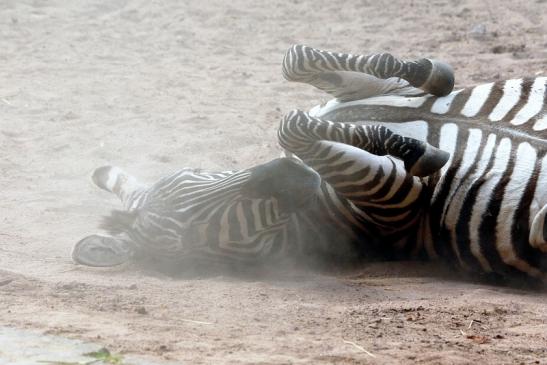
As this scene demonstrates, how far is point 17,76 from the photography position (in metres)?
9.07

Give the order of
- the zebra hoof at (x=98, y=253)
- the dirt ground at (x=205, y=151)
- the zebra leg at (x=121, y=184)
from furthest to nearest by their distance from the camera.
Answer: the zebra leg at (x=121, y=184) → the zebra hoof at (x=98, y=253) → the dirt ground at (x=205, y=151)

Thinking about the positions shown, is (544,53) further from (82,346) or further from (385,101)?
(82,346)

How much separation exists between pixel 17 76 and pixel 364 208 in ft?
16.7

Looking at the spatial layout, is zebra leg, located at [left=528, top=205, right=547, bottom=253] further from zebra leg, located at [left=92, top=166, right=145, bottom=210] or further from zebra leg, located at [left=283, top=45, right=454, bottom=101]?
zebra leg, located at [left=92, top=166, right=145, bottom=210]

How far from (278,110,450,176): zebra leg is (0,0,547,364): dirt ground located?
615mm

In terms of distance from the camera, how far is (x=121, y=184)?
19.2 ft

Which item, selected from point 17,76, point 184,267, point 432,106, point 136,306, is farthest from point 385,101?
point 17,76

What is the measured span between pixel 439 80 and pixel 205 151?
237 centimetres

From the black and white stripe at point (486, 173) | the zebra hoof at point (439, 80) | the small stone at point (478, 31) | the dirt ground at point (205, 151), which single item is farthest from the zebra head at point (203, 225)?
the small stone at point (478, 31)

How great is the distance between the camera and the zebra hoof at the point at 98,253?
5.04 meters

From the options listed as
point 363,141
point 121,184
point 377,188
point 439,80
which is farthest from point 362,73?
point 121,184

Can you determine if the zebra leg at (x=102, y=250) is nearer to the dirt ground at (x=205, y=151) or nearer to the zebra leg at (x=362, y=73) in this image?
the dirt ground at (x=205, y=151)

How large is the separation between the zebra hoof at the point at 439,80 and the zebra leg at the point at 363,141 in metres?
0.59

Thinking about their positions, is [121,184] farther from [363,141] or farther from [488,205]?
[488,205]
